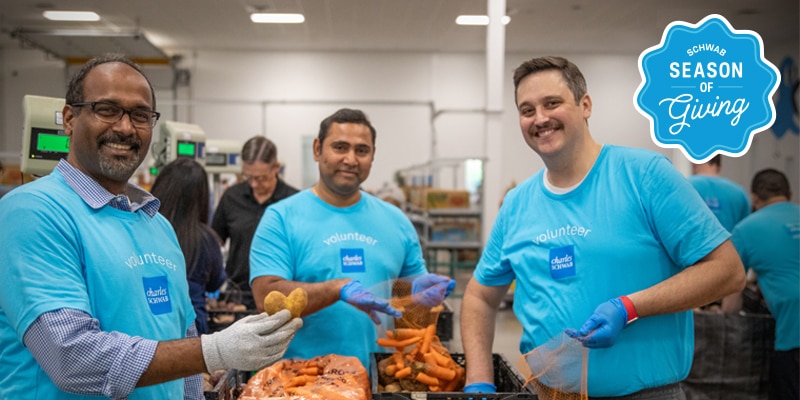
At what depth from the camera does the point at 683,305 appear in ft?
5.51

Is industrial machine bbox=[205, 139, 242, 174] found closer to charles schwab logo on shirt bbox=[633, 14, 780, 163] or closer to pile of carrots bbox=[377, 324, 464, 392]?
pile of carrots bbox=[377, 324, 464, 392]

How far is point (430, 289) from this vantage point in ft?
6.93

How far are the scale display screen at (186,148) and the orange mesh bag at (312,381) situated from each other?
2.86m

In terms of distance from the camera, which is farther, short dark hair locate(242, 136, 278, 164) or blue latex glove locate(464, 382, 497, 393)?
short dark hair locate(242, 136, 278, 164)

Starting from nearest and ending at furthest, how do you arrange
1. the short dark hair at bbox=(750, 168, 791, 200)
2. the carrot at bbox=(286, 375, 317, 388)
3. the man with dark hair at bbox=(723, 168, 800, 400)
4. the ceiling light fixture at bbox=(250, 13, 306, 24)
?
the carrot at bbox=(286, 375, 317, 388) → the short dark hair at bbox=(750, 168, 791, 200) → the ceiling light fixture at bbox=(250, 13, 306, 24) → the man with dark hair at bbox=(723, 168, 800, 400)

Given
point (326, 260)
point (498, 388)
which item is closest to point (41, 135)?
point (326, 260)

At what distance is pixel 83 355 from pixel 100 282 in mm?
175

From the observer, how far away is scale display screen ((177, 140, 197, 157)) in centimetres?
446

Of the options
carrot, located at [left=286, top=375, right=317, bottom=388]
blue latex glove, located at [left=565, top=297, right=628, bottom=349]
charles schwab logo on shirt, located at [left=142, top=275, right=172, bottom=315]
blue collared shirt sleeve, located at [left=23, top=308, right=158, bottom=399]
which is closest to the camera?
blue collared shirt sleeve, located at [left=23, top=308, right=158, bottom=399]

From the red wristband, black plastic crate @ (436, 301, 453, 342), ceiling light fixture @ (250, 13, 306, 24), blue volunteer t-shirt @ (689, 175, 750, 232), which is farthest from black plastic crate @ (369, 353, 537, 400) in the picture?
ceiling light fixture @ (250, 13, 306, 24)

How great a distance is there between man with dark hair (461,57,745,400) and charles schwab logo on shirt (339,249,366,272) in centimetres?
55

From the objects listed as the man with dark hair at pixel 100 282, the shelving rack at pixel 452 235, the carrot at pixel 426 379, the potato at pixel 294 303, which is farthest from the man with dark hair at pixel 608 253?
the shelving rack at pixel 452 235

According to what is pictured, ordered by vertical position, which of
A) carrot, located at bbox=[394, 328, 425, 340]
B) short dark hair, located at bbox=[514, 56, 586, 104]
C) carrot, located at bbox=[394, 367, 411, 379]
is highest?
short dark hair, located at bbox=[514, 56, 586, 104]

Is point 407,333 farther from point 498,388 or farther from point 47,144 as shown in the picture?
point 47,144
